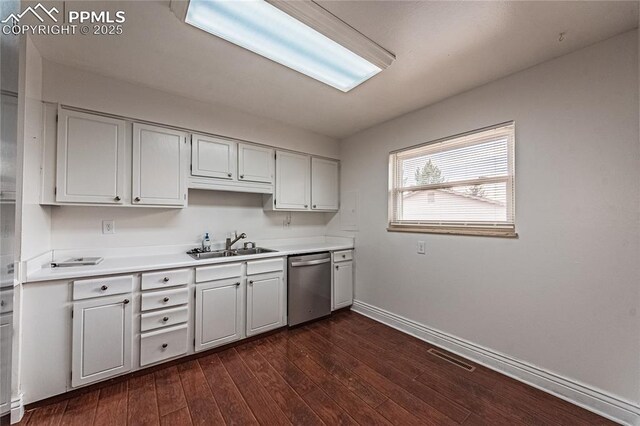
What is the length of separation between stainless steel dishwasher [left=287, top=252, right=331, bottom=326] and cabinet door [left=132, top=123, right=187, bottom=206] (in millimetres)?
1433

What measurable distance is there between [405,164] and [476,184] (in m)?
0.86

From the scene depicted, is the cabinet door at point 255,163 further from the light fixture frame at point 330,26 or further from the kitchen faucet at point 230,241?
the light fixture frame at point 330,26

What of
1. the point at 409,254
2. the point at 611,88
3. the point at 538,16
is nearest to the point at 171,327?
the point at 409,254

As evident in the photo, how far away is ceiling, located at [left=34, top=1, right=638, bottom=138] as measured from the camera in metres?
1.44

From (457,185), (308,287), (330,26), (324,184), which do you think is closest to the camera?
(330,26)

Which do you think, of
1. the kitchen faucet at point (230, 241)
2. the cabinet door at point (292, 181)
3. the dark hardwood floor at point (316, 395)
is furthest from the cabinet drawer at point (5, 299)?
the cabinet door at point (292, 181)

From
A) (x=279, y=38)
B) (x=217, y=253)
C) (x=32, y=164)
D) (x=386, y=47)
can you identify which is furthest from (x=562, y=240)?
(x=32, y=164)

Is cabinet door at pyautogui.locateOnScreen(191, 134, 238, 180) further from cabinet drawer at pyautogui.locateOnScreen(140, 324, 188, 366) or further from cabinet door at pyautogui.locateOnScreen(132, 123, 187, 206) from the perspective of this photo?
cabinet drawer at pyautogui.locateOnScreen(140, 324, 188, 366)

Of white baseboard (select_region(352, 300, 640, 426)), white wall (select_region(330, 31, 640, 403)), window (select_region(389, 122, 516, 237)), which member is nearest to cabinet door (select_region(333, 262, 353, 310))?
white baseboard (select_region(352, 300, 640, 426))

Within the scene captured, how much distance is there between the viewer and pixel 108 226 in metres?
2.33

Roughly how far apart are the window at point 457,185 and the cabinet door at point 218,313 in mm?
1981

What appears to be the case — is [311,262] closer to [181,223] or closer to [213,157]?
[181,223]

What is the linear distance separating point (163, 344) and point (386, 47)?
9.76 feet

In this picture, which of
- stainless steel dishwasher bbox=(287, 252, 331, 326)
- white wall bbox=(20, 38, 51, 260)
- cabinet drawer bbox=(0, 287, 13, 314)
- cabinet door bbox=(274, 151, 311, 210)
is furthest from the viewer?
cabinet door bbox=(274, 151, 311, 210)
